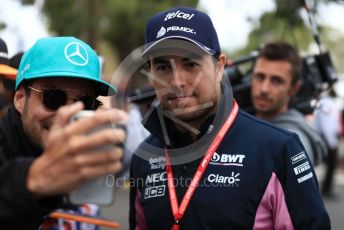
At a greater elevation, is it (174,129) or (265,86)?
(174,129)

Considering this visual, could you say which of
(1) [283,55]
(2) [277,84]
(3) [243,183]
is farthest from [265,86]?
(3) [243,183]

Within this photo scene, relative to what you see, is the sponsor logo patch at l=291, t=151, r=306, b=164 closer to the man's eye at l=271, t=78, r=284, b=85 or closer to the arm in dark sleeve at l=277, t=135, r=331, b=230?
the arm in dark sleeve at l=277, t=135, r=331, b=230

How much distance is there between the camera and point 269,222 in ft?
9.38

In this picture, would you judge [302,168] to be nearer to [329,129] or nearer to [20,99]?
[20,99]

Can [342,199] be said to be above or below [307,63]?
below

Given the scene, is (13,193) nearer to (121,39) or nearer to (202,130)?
(202,130)

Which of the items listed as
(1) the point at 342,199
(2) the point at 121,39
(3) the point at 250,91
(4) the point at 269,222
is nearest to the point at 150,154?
(4) the point at 269,222

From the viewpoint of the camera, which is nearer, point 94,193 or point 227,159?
point 94,193

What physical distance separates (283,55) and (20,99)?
9.21 feet

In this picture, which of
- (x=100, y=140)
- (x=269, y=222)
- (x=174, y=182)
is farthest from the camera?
(x=174, y=182)

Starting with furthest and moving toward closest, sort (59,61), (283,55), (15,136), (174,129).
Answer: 1. (283,55)
2. (174,129)
3. (59,61)
4. (15,136)

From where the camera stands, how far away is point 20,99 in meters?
2.81

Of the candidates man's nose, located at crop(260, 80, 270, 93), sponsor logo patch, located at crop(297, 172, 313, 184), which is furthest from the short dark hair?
sponsor logo patch, located at crop(297, 172, 313, 184)

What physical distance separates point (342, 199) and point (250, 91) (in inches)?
335
